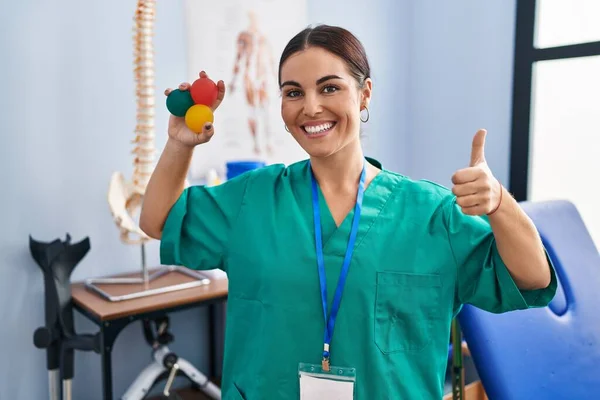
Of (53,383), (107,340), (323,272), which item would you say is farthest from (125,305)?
(323,272)

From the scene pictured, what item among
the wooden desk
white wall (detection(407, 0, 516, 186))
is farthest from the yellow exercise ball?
white wall (detection(407, 0, 516, 186))

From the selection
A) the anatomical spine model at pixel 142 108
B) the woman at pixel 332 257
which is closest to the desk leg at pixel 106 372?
the anatomical spine model at pixel 142 108

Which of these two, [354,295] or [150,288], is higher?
[354,295]

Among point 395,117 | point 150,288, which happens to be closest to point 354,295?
point 150,288

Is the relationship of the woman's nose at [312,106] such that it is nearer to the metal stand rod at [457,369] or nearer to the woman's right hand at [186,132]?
the woman's right hand at [186,132]

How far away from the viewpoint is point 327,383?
0.98 m

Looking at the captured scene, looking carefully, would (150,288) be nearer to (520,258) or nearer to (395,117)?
(520,258)

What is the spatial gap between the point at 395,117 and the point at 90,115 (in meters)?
1.52

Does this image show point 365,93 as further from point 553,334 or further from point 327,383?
point 553,334

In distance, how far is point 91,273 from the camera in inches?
77.4

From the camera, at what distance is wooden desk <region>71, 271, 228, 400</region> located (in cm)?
158

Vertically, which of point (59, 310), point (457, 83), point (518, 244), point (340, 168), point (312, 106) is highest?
point (457, 83)

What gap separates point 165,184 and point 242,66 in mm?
1320

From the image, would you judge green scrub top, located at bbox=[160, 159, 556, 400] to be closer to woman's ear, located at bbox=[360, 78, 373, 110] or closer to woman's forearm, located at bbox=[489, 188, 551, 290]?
woman's forearm, located at bbox=[489, 188, 551, 290]
